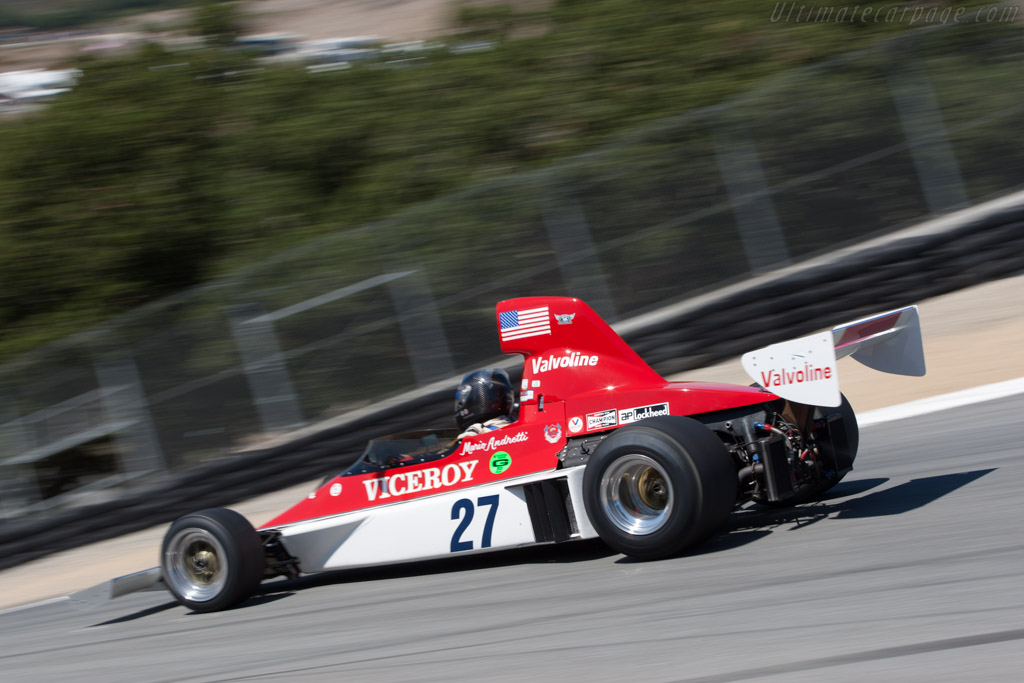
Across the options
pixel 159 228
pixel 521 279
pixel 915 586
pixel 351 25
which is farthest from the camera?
pixel 351 25

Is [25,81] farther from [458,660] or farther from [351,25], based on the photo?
[458,660]

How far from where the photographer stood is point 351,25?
53.1 meters

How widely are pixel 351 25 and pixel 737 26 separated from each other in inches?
1587

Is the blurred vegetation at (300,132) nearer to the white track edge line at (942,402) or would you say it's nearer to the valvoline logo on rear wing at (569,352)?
the white track edge line at (942,402)

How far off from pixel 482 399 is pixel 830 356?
223 centimetres

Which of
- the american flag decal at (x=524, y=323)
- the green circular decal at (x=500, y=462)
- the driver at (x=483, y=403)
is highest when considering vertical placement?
the american flag decal at (x=524, y=323)

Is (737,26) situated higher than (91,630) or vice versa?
(737,26)

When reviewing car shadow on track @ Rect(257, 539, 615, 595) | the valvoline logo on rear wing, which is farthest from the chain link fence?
the valvoline logo on rear wing

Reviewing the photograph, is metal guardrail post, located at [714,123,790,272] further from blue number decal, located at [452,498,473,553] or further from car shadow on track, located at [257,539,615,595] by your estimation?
blue number decal, located at [452,498,473,553]

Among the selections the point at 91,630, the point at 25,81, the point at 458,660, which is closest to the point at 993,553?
the point at 458,660

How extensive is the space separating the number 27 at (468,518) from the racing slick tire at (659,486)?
2.48 ft

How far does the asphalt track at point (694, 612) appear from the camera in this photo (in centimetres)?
374
